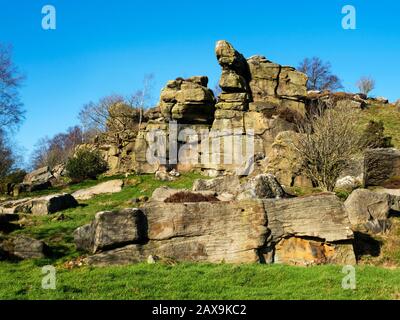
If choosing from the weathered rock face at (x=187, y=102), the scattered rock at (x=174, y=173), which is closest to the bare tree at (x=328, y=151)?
the scattered rock at (x=174, y=173)

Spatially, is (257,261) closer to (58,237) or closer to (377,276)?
(377,276)

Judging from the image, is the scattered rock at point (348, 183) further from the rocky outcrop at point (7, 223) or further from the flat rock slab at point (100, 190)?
the rocky outcrop at point (7, 223)

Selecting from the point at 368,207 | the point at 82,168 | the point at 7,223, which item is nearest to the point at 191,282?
the point at 368,207

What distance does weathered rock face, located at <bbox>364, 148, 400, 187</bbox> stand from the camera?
2769cm

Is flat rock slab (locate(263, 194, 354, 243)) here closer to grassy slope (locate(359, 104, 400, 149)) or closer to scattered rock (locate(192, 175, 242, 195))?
scattered rock (locate(192, 175, 242, 195))

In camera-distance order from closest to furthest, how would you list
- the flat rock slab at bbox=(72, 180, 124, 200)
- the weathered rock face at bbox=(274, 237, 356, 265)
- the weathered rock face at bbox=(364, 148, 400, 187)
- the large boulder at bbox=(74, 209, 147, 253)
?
1. the large boulder at bbox=(74, 209, 147, 253)
2. the weathered rock face at bbox=(274, 237, 356, 265)
3. the weathered rock face at bbox=(364, 148, 400, 187)
4. the flat rock slab at bbox=(72, 180, 124, 200)

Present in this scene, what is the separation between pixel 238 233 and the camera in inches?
517

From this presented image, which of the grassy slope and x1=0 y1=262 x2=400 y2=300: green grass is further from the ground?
the grassy slope

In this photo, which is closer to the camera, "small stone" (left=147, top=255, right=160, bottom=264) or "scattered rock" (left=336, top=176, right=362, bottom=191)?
"small stone" (left=147, top=255, right=160, bottom=264)

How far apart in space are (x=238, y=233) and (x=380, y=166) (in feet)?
61.2

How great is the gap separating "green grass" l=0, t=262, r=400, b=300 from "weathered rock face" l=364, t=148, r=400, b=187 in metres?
16.9

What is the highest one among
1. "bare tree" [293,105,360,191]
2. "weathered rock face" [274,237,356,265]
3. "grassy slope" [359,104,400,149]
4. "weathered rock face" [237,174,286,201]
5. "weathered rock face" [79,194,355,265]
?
"grassy slope" [359,104,400,149]

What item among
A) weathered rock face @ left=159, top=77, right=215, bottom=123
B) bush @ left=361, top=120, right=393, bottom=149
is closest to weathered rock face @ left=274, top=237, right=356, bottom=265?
bush @ left=361, top=120, right=393, bottom=149
